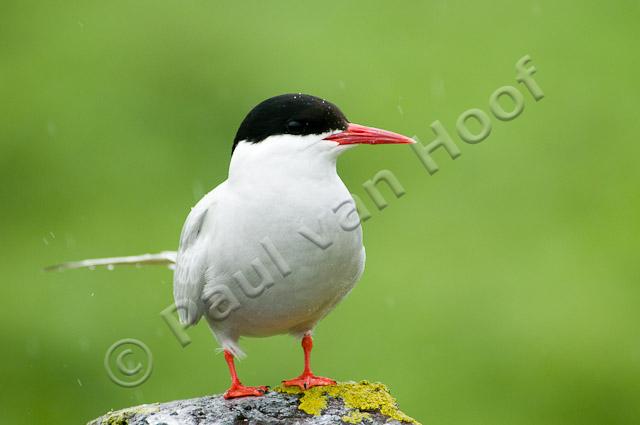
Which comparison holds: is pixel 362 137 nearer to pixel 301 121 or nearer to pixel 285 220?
pixel 301 121

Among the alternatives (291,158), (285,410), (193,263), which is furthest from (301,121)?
(285,410)

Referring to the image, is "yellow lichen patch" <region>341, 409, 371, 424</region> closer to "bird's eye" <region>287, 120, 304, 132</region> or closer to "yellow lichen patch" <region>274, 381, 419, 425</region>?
"yellow lichen patch" <region>274, 381, 419, 425</region>

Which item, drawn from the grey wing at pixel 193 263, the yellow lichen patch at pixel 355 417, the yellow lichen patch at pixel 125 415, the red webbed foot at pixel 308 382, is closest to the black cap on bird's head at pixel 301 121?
the grey wing at pixel 193 263

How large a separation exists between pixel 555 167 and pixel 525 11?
3974mm

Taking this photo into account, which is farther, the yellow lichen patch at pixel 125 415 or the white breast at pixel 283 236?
the yellow lichen patch at pixel 125 415

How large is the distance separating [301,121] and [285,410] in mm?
1602

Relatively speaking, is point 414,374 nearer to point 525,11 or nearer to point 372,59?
point 372,59

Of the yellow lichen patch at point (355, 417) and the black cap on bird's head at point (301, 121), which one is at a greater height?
the black cap on bird's head at point (301, 121)

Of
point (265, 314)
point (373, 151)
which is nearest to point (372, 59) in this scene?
point (373, 151)

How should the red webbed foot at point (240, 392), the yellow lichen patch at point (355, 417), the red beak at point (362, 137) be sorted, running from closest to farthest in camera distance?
the yellow lichen patch at point (355, 417), the red beak at point (362, 137), the red webbed foot at point (240, 392)

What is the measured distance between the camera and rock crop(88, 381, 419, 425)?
5246 mm

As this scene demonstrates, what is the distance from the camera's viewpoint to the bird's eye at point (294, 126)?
5.31 meters

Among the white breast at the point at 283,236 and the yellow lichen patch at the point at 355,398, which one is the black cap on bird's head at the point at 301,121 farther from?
the yellow lichen patch at the point at 355,398

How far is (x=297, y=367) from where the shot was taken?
417 inches
